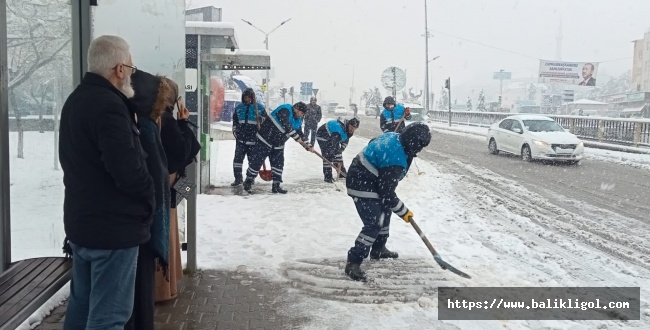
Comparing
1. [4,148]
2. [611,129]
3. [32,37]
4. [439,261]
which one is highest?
[32,37]

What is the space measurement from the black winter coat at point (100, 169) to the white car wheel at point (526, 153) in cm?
1587

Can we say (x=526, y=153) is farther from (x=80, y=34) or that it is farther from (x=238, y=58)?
(x=80, y=34)

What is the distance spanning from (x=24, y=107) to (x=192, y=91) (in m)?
4.57

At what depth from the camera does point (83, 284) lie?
3064 millimetres

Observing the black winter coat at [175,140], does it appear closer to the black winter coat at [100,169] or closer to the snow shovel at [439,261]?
the black winter coat at [100,169]

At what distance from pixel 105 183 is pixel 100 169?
2.7 inches

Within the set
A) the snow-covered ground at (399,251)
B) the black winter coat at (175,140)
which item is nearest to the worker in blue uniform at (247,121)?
the snow-covered ground at (399,251)

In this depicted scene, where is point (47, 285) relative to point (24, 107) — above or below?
below

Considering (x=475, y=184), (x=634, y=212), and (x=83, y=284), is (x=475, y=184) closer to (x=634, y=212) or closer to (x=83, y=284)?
(x=634, y=212)

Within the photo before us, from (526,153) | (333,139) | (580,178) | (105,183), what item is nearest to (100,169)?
(105,183)

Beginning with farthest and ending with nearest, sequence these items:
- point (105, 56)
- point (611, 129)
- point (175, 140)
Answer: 1. point (611, 129)
2. point (175, 140)
3. point (105, 56)

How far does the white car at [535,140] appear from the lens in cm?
1658

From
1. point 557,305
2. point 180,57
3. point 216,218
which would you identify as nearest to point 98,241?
point 180,57

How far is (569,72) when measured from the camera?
5369cm
